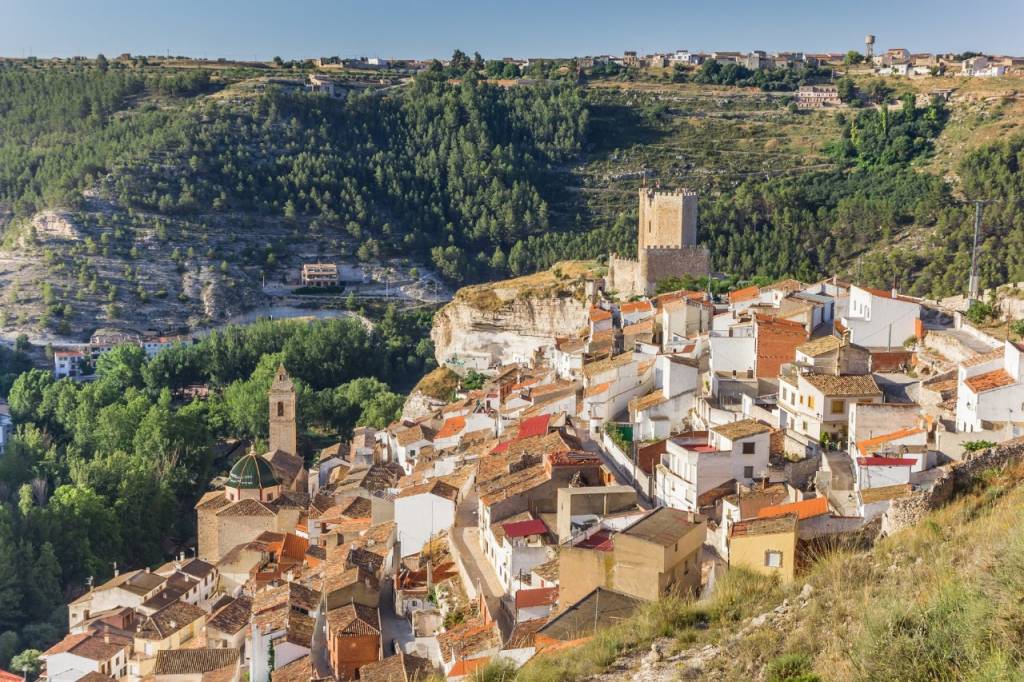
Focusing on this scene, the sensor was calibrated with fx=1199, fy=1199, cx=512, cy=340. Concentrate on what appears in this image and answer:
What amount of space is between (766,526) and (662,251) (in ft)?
67.8

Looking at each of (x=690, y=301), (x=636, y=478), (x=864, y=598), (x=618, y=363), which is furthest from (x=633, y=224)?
(x=864, y=598)

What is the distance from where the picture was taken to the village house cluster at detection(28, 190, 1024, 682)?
11.5 m

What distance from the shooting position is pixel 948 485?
10.4m

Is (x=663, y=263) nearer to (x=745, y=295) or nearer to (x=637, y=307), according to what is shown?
(x=637, y=307)

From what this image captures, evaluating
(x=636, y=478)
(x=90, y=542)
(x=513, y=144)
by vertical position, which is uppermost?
(x=513, y=144)

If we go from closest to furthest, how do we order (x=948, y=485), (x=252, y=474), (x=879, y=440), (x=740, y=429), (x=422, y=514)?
(x=948, y=485), (x=879, y=440), (x=740, y=429), (x=422, y=514), (x=252, y=474)

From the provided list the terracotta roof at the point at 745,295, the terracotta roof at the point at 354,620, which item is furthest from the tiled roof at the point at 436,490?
the terracotta roof at the point at 745,295

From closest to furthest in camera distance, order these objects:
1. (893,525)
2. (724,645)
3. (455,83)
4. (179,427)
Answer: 1. (724,645)
2. (893,525)
3. (179,427)
4. (455,83)

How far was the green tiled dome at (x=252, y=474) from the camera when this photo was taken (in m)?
24.9

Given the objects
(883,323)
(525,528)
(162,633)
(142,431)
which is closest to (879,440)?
(525,528)

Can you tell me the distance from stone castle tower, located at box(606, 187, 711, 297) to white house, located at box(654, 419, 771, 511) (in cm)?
1606

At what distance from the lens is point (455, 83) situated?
75.1 metres

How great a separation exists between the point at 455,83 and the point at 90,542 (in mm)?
52901

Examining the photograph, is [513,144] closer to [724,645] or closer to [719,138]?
[719,138]
